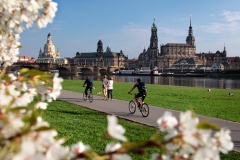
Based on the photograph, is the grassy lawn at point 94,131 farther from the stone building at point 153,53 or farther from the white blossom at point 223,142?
the stone building at point 153,53

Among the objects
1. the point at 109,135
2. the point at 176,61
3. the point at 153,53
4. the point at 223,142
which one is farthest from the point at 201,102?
the point at 153,53

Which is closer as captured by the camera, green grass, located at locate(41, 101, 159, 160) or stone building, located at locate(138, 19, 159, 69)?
green grass, located at locate(41, 101, 159, 160)

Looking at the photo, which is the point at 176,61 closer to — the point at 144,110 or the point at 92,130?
the point at 144,110

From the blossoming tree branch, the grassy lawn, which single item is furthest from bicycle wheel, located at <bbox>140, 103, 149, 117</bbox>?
the blossoming tree branch

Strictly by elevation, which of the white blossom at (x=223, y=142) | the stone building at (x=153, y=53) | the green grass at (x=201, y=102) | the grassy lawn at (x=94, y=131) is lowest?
the green grass at (x=201, y=102)

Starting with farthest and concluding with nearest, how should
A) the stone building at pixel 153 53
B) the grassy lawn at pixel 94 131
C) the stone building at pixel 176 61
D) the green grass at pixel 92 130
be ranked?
the stone building at pixel 153 53 → the stone building at pixel 176 61 → the green grass at pixel 92 130 → the grassy lawn at pixel 94 131

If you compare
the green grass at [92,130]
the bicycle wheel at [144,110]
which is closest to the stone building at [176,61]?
the bicycle wheel at [144,110]

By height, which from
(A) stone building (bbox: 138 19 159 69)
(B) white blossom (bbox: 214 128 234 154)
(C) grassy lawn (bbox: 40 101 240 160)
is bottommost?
(C) grassy lawn (bbox: 40 101 240 160)

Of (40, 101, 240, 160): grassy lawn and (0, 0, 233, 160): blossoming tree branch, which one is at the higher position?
(0, 0, 233, 160): blossoming tree branch

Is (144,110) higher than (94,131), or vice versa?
(144,110)

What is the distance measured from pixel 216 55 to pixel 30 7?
662ft

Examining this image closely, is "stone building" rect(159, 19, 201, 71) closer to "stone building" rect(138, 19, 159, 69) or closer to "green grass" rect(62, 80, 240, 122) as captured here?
"stone building" rect(138, 19, 159, 69)

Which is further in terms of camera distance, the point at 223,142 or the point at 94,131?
the point at 94,131

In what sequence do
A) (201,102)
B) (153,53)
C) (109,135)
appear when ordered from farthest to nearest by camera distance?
(153,53) → (201,102) → (109,135)
